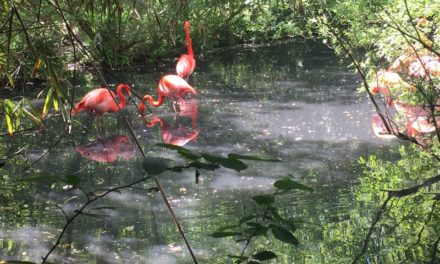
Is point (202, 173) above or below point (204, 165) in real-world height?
below

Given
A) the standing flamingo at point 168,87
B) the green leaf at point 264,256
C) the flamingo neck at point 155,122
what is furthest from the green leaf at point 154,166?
the standing flamingo at point 168,87

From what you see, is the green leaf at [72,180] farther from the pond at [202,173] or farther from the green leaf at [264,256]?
the green leaf at [264,256]

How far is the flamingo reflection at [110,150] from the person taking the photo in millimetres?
4296

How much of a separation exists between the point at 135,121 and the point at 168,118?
0.93 ft

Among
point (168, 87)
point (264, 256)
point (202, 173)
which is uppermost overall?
point (168, 87)

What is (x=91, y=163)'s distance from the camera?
415 cm

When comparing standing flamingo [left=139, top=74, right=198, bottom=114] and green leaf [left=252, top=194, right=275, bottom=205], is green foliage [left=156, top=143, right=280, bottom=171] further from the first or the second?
standing flamingo [left=139, top=74, right=198, bottom=114]

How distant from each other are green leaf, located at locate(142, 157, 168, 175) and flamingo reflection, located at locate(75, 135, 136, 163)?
327 centimetres

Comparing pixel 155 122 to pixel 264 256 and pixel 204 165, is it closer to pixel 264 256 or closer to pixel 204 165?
pixel 264 256

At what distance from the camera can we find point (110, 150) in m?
4.49

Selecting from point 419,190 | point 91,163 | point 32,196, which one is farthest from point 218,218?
point 91,163

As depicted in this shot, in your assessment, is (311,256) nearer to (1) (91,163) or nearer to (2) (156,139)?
(1) (91,163)

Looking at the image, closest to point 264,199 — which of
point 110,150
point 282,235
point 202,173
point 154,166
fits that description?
point 282,235

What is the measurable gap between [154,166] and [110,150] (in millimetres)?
3603
